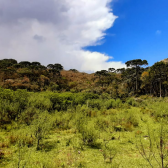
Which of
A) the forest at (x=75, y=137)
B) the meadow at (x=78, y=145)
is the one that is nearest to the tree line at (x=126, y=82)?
the forest at (x=75, y=137)

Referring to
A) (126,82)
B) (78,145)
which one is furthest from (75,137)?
(126,82)

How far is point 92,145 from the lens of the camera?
8.34 metres

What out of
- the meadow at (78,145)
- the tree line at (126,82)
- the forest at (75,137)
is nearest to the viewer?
the meadow at (78,145)

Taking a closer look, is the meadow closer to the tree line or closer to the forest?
the forest

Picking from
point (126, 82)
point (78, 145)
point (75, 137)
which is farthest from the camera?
point (126, 82)

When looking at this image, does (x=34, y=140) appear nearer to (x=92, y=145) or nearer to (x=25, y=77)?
(x=92, y=145)

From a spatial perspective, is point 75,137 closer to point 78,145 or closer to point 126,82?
point 78,145

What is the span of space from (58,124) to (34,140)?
4.93 metres

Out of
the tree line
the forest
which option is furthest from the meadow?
the tree line

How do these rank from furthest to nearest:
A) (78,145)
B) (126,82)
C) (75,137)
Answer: (126,82)
(75,137)
(78,145)

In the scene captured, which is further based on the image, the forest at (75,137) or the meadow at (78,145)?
the forest at (75,137)

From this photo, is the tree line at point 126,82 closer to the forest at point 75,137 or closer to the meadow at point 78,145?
the forest at point 75,137

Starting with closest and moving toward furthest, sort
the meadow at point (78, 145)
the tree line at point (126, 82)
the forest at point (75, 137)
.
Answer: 1. the meadow at point (78, 145)
2. the forest at point (75, 137)
3. the tree line at point (126, 82)

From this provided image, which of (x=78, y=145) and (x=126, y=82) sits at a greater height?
(x=126, y=82)
